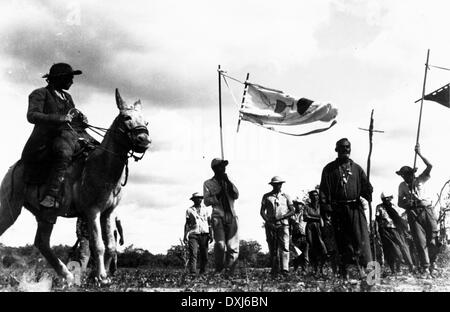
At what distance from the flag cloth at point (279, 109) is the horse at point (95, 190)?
14.6 feet

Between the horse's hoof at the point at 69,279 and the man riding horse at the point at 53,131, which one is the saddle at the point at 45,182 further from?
the horse's hoof at the point at 69,279

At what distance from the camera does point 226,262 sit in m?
12.6

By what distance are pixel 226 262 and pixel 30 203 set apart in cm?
483

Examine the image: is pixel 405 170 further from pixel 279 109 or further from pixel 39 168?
pixel 39 168

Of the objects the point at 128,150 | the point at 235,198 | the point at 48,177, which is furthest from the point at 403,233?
the point at 48,177

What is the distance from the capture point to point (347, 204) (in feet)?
34.3

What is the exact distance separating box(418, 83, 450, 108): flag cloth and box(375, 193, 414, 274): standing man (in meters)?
3.04

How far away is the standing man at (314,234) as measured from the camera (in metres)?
15.6

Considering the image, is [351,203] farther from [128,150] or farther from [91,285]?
[91,285]

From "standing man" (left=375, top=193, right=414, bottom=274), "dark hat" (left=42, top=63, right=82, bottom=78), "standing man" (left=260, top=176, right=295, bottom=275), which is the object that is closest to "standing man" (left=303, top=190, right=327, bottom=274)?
"standing man" (left=375, top=193, right=414, bottom=274)

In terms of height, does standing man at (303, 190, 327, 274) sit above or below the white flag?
below

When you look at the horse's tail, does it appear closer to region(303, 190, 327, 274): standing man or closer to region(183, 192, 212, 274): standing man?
region(183, 192, 212, 274): standing man

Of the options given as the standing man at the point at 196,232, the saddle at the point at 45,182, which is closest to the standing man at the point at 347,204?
the saddle at the point at 45,182

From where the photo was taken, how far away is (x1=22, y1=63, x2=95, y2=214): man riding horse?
30.3 feet
